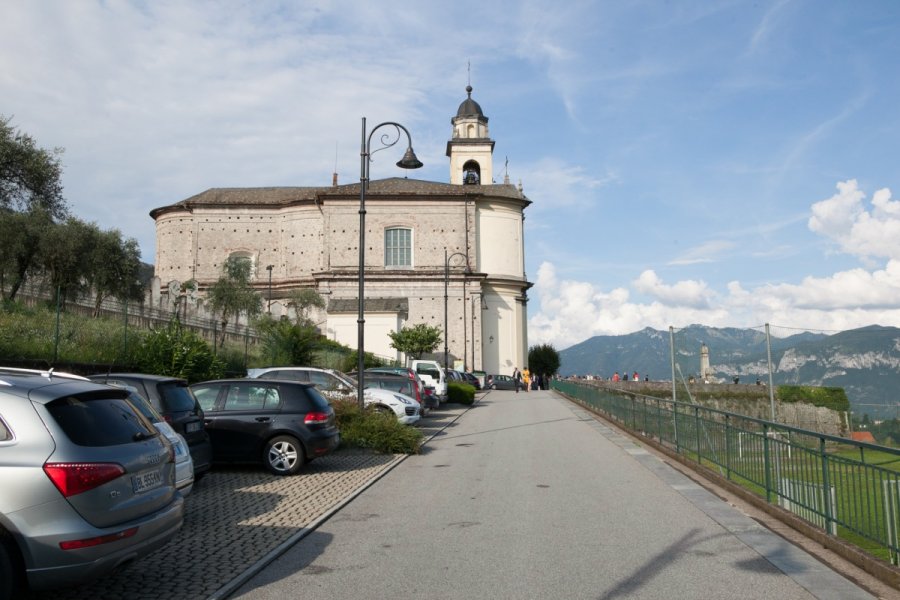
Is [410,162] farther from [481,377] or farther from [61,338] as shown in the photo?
[481,377]

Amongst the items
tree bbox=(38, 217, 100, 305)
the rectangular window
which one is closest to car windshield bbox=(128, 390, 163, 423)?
tree bbox=(38, 217, 100, 305)

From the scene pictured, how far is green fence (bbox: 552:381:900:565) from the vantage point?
21.6 ft

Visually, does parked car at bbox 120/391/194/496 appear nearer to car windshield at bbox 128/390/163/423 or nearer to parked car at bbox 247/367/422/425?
car windshield at bbox 128/390/163/423

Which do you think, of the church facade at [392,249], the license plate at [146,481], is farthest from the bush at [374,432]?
the church facade at [392,249]

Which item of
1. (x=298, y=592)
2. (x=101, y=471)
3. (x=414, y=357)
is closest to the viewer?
(x=101, y=471)

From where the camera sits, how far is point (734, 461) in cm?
1120

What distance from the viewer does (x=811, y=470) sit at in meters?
8.27

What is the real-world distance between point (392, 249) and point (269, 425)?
58.8 metres

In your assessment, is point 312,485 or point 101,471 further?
point 312,485

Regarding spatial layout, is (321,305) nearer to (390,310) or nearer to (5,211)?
(390,310)

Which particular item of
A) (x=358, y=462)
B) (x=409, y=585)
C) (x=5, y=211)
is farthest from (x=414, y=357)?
(x=409, y=585)

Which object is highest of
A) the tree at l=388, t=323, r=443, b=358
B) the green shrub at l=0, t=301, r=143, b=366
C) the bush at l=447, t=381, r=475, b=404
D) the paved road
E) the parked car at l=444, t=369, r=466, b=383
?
the tree at l=388, t=323, r=443, b=358

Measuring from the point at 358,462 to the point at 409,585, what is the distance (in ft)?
29.0

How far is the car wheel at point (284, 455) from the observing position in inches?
498
